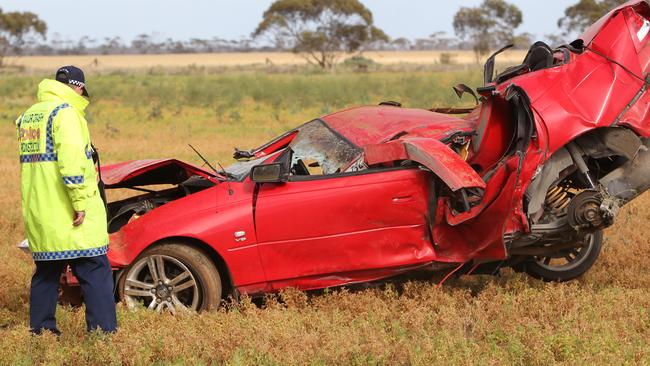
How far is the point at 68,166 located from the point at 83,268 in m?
0.66

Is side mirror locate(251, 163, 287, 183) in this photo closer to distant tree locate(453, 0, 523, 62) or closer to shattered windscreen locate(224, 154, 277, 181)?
shattered windscreen locate(224, 154, 277, 181)

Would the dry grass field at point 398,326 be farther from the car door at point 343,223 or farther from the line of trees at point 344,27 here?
the line of trees at point 344,27

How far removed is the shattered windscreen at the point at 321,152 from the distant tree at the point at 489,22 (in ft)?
231

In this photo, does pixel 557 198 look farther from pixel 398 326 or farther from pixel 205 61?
pixel 205 61

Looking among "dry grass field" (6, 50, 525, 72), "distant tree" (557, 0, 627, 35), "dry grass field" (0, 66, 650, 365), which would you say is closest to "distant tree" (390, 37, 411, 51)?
"dry grass field" (6, 50, 525, 72)

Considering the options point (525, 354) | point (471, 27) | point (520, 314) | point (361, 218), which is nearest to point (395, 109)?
point (361, 218)

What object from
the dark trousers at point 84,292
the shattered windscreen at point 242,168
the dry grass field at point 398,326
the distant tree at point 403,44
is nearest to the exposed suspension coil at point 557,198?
the dry grass field at point 398,326

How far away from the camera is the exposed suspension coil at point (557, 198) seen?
622 centimetres

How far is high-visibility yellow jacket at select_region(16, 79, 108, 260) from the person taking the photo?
4.96 metres

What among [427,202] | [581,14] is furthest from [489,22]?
[427,202]

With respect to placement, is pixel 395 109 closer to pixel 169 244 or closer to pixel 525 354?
pixel 169 244

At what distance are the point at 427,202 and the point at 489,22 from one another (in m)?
72.6

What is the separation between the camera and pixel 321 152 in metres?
6.26

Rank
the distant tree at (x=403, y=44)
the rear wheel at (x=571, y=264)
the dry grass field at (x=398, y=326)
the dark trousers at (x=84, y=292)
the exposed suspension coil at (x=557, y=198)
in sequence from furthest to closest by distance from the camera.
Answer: the distant tree at (x=403, y=44), the rear wheel at (x=571, y=264), the exposed suspension coil at (x=557, y=198), the dark trousers at (x=84, y=292), the dry grass field at (x=398, y=326)
